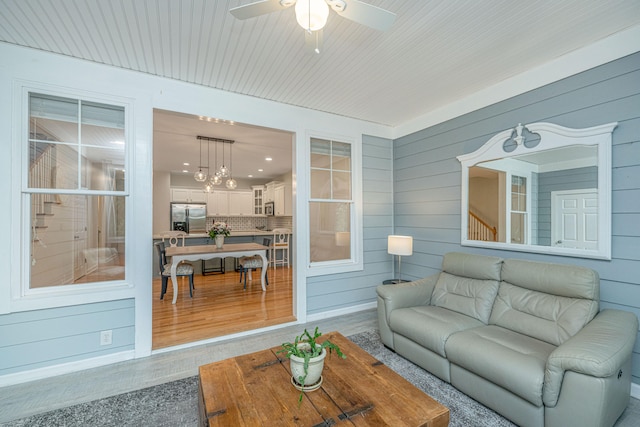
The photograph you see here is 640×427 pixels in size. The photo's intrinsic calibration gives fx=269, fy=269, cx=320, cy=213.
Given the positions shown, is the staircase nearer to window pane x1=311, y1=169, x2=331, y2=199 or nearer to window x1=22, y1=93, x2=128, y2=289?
window pane x1=311, y1=169, x2=331, y2=199

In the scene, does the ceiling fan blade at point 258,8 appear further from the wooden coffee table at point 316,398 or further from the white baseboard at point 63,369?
the white baseboard at point 63,369

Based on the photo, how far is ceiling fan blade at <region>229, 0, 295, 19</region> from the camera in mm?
1397

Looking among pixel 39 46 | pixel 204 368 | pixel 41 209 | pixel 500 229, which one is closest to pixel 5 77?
pixel 39 46

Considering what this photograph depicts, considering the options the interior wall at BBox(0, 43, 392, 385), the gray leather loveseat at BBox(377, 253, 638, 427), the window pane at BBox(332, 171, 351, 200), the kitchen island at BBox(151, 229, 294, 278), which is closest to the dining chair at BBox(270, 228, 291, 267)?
the kitchen island at BBox(151, 229, 294, 278)

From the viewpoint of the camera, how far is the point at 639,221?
2.07 meters

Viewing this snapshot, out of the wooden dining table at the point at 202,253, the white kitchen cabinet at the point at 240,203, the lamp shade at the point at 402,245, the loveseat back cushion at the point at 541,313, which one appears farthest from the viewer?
the white kitchen cabinet at the point at 240,203

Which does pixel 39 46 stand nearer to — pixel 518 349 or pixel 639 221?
pixel 518 349

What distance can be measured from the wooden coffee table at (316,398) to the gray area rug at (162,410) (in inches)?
22.3

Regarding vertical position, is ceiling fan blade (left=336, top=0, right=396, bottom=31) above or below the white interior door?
above

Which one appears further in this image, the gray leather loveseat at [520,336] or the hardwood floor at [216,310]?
the hardwood floor at [216,310]

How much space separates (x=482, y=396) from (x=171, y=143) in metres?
5.94

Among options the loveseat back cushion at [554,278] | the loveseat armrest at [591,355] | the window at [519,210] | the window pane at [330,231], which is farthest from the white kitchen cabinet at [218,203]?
the loveseat armrest at [591,355]

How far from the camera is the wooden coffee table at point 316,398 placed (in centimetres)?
126

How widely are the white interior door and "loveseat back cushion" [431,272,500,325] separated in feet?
2.33
